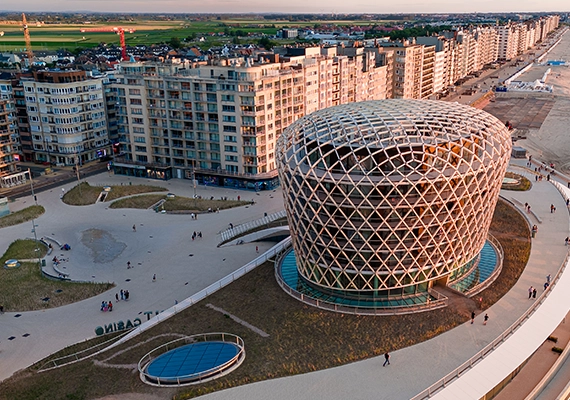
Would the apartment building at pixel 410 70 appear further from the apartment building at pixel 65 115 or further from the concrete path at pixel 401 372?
the concrete path at pixel 401 372

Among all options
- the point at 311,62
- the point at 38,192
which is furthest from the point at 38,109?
the point at 311,62

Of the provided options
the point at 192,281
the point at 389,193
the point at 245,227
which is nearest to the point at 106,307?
the point at 192,281

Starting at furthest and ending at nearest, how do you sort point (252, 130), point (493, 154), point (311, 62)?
1. point (311, 62)
2. point (252, 130)
3. point (493, 154)

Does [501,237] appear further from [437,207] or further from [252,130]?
[252,130]

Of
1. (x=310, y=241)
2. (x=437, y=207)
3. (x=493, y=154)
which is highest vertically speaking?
(x=493, y=154)

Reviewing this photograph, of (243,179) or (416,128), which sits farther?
(243,179)

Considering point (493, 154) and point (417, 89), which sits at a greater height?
point (493, 154)

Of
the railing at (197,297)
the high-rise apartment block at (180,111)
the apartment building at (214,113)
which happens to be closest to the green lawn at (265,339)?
the railing at (197,297)

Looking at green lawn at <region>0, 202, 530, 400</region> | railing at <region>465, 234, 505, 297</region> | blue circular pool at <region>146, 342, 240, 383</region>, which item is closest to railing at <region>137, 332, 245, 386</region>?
blue circular pool at <region>146, 342, 240, 383</region>

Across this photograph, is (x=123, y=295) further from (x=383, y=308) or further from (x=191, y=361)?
(x=383, y=308)
